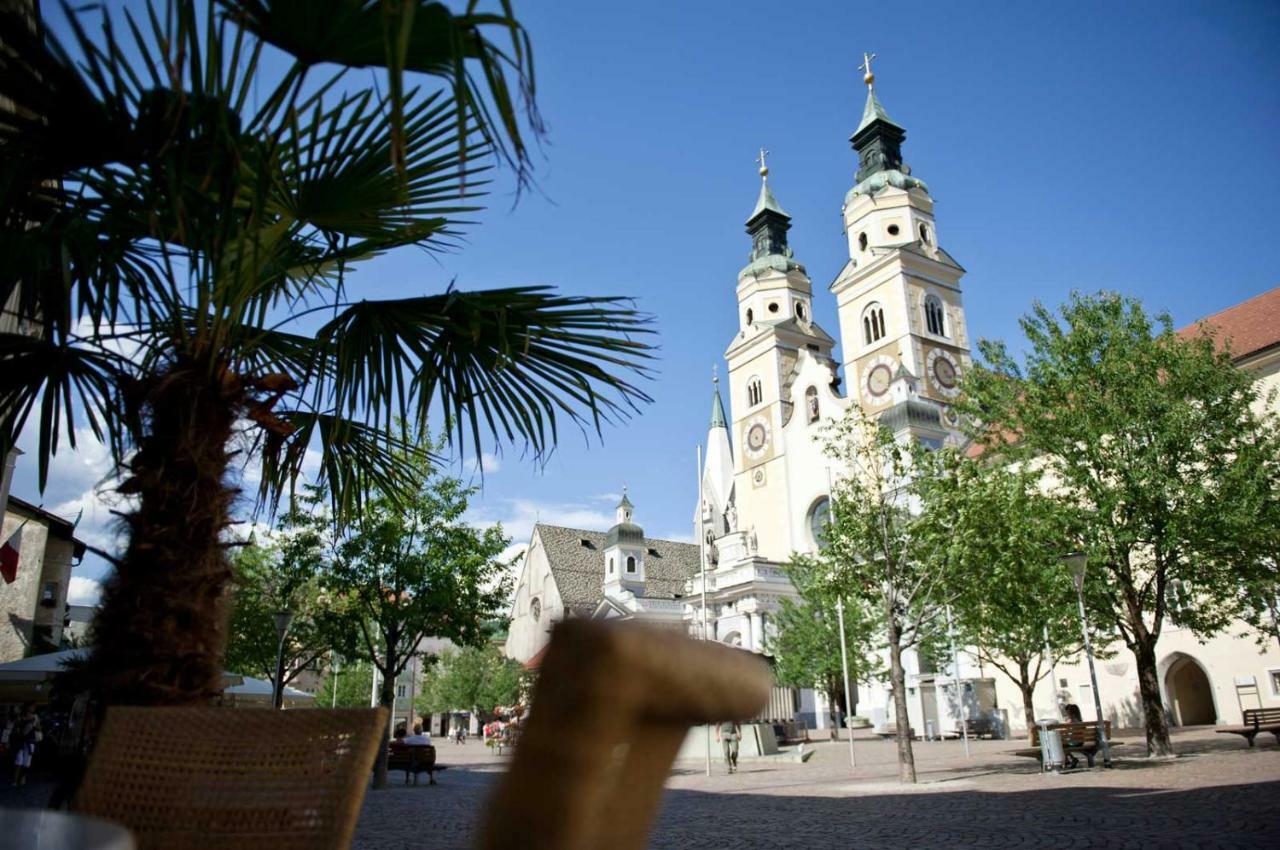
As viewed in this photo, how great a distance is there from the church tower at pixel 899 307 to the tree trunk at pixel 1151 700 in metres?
24.5

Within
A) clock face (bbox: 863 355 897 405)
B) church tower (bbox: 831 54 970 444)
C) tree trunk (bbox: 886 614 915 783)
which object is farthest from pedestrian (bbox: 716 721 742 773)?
clock face (bbox: 863 355 897 405)

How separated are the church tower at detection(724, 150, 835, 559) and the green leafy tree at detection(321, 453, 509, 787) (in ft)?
96.3

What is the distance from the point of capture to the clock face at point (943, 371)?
44094 millimetres

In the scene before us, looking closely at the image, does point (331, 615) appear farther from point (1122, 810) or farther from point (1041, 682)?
point (1041, 682)

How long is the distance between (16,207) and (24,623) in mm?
33744

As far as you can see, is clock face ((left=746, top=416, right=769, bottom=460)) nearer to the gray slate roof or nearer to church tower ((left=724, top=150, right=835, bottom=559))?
church tower ((left=724, top=150, right=835, bottom=559))

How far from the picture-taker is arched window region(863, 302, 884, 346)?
46.2 m

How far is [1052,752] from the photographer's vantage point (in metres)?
15.7

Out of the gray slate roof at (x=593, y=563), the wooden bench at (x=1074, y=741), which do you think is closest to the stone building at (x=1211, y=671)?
the wooden bench at (x=1074, y=741)

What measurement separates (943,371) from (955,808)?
3659cm

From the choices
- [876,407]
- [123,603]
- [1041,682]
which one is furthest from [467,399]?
→ [876,407]

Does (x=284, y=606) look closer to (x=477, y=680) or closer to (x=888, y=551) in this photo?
(x=888, y=551)

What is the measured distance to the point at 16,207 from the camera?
363cm

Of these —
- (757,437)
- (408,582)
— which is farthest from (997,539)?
(757,437)
